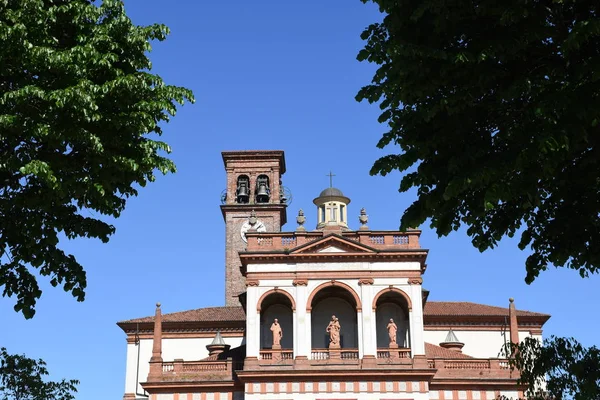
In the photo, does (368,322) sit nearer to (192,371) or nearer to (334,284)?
(334,284)

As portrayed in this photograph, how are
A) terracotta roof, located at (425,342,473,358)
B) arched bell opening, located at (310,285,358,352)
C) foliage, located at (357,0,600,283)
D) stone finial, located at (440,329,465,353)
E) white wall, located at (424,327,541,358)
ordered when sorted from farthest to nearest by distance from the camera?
1. white wall, located at (424,327,541,358)
2. stone finial, located at (440,329,465,353)
3. arched bell opening, located at (310,285,358,352)
4. terracotta roof, located at (425,342,473,358)
5. foliage, located at (357,0,600,283)

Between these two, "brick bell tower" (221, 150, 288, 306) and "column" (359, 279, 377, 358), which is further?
"brick bell tower" (221, 150, 288, 306)

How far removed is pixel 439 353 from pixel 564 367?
80.8 feet

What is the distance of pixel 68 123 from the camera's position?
1620 cm

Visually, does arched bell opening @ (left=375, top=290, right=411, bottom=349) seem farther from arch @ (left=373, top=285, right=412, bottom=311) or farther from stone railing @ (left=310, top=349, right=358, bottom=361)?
stone railing @ (left=310, top=349, right=358, bottom=361)

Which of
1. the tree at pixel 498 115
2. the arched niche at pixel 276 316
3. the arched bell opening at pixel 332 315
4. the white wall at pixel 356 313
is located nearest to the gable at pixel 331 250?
the white wall at pixel 356 313

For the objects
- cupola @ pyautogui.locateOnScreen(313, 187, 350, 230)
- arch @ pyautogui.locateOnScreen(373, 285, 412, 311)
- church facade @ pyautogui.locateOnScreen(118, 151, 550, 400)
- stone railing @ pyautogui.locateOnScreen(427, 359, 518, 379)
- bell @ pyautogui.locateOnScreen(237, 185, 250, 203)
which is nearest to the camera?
church facade @ pyautogui.locateOnScreen(118, 151, 550, 400)

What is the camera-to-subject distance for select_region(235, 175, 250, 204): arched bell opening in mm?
61500

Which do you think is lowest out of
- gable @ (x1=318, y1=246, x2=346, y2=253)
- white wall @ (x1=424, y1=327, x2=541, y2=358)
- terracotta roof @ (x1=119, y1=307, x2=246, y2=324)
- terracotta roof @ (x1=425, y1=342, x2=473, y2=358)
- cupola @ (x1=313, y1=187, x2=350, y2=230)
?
terracotta roof @ (x1=425, y1=342, x2=473, y2=358)

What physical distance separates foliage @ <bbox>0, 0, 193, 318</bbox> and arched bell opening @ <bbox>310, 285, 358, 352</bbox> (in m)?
23.8

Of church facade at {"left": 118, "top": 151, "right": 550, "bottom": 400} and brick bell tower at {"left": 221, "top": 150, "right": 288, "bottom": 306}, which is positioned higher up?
brick bell tower at {"left": 221, "top": 150, "right": 288, "bottom": 306}

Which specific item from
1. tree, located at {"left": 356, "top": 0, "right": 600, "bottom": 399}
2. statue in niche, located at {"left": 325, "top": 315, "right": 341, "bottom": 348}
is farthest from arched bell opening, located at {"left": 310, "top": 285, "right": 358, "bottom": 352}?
tree, located at {"left": 356, "top": 0, "right": 600, "bottom": 399}

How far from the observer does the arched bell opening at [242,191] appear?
61500 millimetres

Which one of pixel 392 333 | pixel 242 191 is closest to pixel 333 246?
pixel 392 333
